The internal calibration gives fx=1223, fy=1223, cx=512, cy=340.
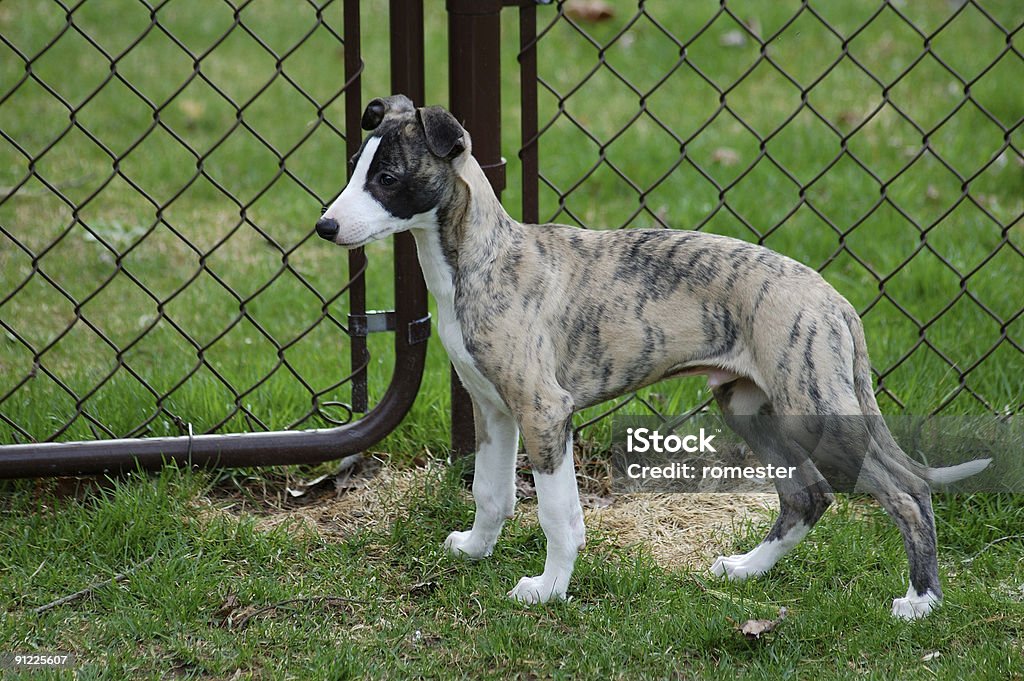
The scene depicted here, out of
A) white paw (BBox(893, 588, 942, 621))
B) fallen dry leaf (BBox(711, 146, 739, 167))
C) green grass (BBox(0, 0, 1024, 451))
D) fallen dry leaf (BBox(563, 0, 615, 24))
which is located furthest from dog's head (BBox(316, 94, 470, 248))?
fallen dry leaf (BBox(563, 0, 615, 24))

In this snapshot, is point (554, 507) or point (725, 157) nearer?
point (554, 507)

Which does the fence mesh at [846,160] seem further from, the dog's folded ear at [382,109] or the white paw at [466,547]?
the white paw at [466,547]

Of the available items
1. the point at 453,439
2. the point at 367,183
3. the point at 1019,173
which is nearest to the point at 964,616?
the point at 453,439

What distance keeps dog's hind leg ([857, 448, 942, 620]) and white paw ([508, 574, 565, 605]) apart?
2.77ft

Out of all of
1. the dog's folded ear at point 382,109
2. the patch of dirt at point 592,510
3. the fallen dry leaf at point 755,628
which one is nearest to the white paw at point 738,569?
the patch of dirt at point 592,510

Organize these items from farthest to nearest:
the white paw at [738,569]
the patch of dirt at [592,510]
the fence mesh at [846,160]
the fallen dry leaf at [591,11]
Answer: the fallen dry leaf at [591,11] < the fence mesh at [846,160] < the patch of dirt at [592,510] < the white paw at [738,569]

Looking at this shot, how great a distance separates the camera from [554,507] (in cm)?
316

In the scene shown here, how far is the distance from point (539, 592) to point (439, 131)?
4.09ft

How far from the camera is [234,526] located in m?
3.60

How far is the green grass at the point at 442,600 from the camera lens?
3.04 m

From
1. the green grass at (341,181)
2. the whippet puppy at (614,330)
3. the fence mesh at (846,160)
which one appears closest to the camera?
the whippet puppy at (614,330)

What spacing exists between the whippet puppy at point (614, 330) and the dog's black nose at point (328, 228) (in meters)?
0.18

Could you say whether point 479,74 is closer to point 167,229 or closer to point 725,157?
point 167,229

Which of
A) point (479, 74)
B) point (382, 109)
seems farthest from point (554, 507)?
point (479, 74)
